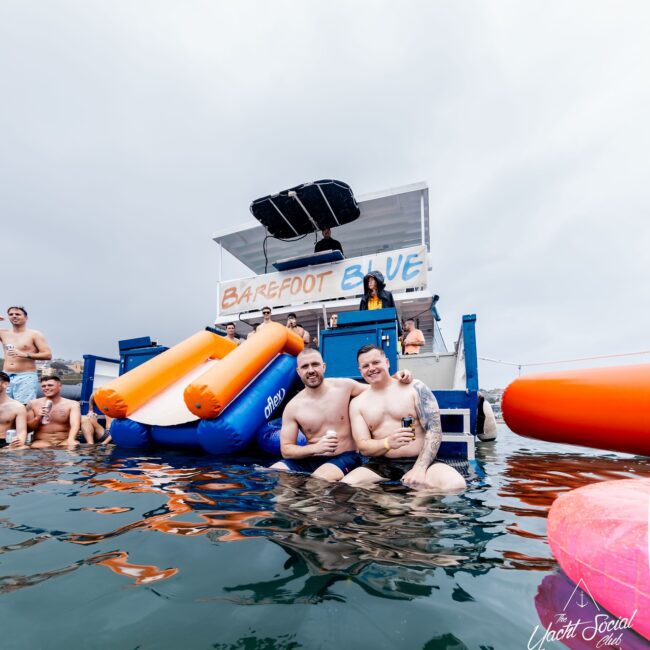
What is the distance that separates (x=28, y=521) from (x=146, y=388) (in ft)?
8.68

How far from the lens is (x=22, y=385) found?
583 centimetres

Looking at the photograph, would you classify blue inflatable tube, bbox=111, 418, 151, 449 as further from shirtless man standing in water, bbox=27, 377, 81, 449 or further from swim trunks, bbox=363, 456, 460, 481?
swim trunks, bbox=363, 456, 460, 481

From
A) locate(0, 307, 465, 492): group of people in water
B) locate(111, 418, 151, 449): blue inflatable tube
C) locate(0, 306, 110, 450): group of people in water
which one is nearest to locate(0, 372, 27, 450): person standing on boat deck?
locate(0, 306, 110, 450): group of people in water

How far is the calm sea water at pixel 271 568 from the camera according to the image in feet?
3.20

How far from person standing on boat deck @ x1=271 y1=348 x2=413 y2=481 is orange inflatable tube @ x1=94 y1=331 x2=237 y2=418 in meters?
2.09

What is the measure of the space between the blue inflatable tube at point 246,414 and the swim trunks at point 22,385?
4.16m

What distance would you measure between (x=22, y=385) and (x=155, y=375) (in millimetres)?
3126

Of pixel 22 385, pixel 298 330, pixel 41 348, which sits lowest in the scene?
pixel 22 385

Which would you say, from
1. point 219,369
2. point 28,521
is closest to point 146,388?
point 219,369

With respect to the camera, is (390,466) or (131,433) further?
(131,433)

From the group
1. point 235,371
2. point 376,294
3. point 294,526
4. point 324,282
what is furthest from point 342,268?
point 294,526

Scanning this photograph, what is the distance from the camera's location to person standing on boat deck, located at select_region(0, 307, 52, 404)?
5.76 meters

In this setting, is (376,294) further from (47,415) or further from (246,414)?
(47,415)

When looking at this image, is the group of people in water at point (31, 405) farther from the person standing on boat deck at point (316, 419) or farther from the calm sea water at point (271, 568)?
the person standing on boat deck at point (316, 419)
